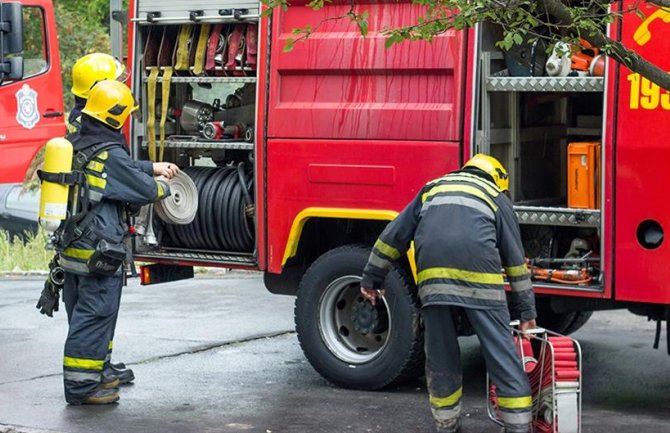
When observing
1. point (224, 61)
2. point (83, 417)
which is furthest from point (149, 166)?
point (83, 417)

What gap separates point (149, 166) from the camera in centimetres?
759

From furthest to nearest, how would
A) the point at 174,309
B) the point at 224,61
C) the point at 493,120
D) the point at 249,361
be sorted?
the point at 174,309
the point at 249,361
the point at 224,61
the point at 493,120

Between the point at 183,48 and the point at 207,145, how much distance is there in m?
0.64

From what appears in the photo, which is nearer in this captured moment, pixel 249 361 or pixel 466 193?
pixel 466 193

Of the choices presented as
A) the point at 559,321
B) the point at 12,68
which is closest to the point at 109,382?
the point at 559,321

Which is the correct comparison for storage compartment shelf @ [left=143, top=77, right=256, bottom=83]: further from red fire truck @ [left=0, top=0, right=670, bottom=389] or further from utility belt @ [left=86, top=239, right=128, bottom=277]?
utility belt @ [left=86, top=239, right=128, bottom=277]

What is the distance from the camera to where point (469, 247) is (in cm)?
634

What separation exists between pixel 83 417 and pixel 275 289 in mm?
1615

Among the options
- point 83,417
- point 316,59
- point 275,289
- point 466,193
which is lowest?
point 83,417

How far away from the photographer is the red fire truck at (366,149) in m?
Answer: 6.81

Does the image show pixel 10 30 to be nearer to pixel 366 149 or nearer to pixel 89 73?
pixel 89 73

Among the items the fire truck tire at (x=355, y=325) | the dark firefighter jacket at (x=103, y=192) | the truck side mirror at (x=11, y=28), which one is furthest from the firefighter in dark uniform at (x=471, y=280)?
the truck side mirror at (x=11, y=28)

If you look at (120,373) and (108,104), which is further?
(120,373)

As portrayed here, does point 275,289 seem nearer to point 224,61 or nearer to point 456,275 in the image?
point 224,61
